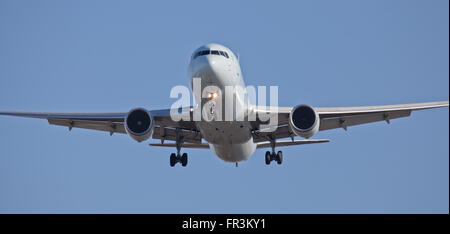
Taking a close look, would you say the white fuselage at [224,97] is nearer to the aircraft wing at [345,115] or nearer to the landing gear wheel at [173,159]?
the aircraft wing at [345,115]

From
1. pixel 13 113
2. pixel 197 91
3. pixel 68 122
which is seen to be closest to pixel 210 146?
pixel 197 91

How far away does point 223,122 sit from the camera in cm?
2528

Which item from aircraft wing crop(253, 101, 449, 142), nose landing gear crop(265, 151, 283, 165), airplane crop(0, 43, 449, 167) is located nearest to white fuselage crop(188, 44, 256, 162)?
airplane crop(0, 43, 449, 167)

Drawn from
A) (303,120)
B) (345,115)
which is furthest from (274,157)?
(303,120)

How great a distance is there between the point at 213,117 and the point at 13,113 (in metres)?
9.46

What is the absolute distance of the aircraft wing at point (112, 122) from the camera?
91.2 feet

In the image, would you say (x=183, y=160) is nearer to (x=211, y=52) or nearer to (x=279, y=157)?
(x=279, y=157)

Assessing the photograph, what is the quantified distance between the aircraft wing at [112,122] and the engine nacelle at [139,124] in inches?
59.5

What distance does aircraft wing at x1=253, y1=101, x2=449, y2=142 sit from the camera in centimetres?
2711

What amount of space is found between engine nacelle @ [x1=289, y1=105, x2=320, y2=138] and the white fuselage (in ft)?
6.93

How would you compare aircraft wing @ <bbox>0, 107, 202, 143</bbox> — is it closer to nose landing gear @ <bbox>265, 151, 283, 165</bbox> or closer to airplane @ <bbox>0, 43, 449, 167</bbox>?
airplane @ <bbox>0, 43, 449, 167</bbox>

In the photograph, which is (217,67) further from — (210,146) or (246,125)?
(210,146)

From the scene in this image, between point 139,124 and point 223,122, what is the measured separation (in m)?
3.53

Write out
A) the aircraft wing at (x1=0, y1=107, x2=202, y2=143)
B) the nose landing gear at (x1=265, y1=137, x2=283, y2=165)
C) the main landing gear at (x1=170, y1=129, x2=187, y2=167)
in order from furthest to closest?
the nose landing gear at (x1=265, y1=137, x2=283, y2=165)
the main landing gear at (x1=170, y1=129, x2=187, y2=167)
the aircraft wing at (x1=0, y1=107, x2=202, y2=143)
